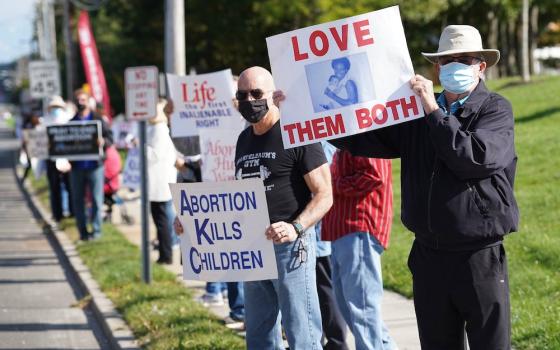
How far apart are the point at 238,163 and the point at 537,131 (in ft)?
43.4

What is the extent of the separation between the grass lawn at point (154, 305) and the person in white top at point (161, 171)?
1.75 ft

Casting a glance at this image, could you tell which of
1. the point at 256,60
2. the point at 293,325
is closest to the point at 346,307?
the point at 293,325

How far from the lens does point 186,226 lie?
19.6ft

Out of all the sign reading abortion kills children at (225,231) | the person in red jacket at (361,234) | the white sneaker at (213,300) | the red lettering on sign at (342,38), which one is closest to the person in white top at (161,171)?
the white sneaker at (213,300)

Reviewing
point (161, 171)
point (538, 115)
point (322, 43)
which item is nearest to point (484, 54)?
point (322, 43)

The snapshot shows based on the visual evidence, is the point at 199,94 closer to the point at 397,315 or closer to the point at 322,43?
the point at 397,315

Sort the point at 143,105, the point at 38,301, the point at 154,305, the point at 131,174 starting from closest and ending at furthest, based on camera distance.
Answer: the point at 154,305
the point at 143,105
the point at 38,301
the point at 131,174

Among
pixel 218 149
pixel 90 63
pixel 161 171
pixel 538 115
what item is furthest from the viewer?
pixel 90 63

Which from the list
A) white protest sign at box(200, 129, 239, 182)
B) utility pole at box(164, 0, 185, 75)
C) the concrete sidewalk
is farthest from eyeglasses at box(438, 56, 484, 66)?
utility pole at box(164, 0, 185, 75)

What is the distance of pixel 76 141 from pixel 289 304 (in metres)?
9.12

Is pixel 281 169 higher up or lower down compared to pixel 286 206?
higher up

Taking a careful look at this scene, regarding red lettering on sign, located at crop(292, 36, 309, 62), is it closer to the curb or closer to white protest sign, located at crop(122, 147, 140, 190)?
the curb

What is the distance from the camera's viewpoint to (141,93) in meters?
10.6

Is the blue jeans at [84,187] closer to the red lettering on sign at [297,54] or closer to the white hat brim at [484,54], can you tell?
the red lettering on sign at [297,54]
